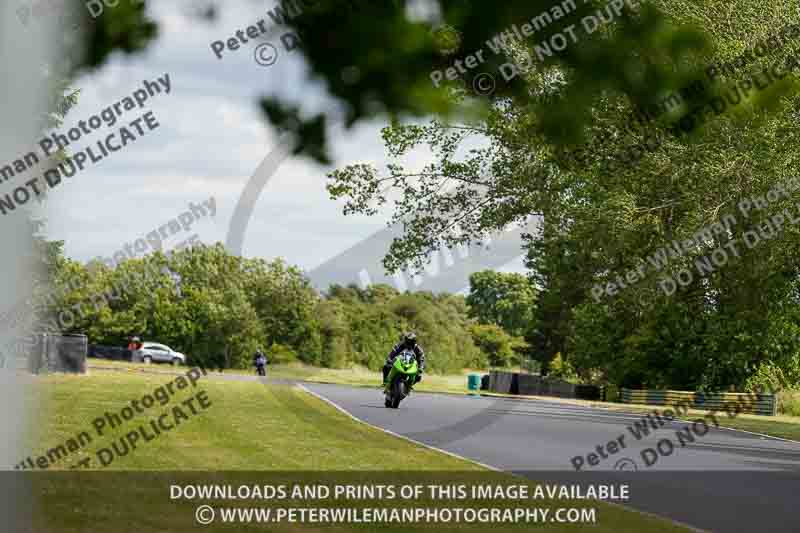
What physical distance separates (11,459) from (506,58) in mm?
2537

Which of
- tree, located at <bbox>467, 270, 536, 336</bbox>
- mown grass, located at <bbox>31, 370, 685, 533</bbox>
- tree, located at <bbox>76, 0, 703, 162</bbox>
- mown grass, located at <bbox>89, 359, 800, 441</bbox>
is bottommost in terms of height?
mown grass, located at <bbox>31, 370, 685, 533</bbox>

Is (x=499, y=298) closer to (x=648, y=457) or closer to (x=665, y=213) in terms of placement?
(x=665, y=213)

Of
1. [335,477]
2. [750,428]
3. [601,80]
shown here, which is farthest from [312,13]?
[750,428]

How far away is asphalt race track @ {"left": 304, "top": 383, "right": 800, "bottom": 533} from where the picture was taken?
12344 mm

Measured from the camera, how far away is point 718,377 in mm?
45781

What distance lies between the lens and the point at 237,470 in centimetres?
1322

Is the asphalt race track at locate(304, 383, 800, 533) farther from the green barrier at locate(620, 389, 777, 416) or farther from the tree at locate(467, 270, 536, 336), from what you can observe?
the tree at locate(467, 270, 536, 336)

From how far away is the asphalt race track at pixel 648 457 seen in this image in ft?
40.5

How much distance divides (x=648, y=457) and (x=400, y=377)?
9552 mm

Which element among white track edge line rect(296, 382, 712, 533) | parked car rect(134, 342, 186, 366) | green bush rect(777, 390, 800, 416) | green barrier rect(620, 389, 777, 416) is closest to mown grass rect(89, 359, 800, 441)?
green bush rect(777, 390, 800, 416)

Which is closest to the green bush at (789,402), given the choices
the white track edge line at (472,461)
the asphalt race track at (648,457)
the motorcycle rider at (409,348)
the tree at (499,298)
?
the asphalt race track at (648,457)

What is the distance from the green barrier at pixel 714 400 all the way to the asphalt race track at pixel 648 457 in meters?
12.2

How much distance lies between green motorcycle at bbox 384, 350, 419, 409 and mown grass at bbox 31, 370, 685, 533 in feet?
8.63

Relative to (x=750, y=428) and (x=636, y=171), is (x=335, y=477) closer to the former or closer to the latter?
(x=750, y=428)
